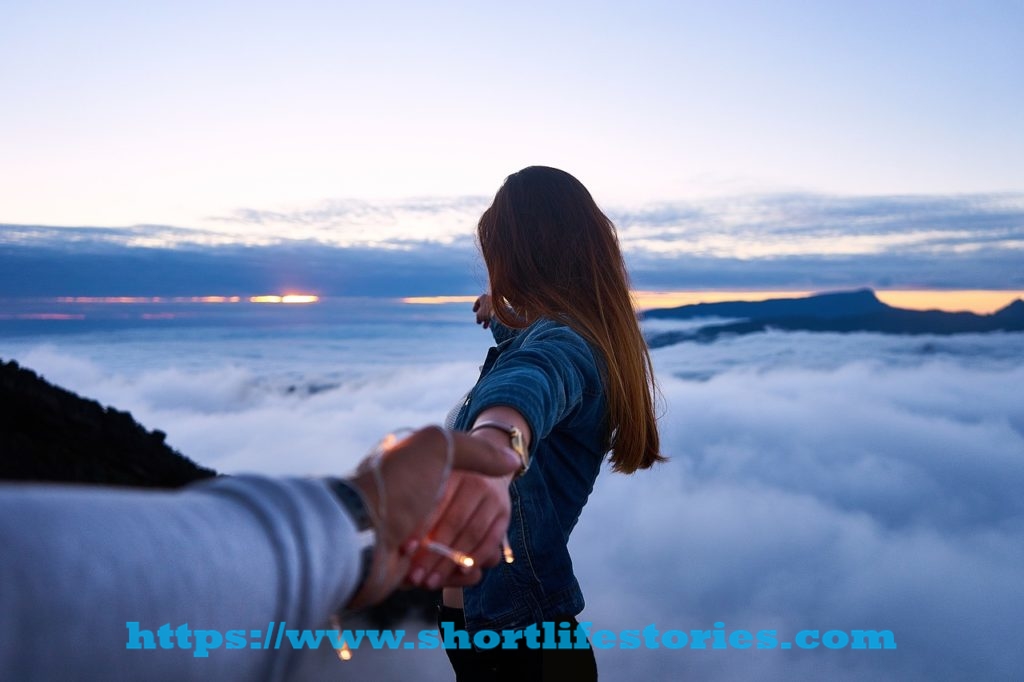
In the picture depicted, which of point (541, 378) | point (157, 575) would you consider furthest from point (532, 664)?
point (157, 575)

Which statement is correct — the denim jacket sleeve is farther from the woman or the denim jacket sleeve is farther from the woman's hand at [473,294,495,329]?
the woman's hand at [473,294,495,329]

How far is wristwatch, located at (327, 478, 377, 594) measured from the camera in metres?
0.91

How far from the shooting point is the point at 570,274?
7.50 ft

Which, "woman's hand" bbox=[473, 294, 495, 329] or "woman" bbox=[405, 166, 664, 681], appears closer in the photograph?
"woman" bbox=[405, 166, 664, 681]

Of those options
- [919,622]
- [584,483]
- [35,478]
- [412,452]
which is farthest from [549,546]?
[919,622]

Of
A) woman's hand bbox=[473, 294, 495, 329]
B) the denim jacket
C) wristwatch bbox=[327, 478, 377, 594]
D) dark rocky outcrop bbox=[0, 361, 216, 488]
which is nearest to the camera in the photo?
wristwatch bbox=[327, 478, 377, 594]

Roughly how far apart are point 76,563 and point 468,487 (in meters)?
0.76

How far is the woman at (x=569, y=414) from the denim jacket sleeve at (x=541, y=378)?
5 centimetres

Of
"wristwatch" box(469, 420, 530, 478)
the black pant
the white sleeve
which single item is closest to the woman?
the black pant

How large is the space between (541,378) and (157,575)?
113 centimetres

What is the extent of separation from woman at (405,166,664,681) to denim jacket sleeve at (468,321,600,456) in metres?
0.05

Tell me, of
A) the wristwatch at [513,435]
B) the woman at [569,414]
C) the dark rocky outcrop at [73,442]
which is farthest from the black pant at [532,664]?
the dark rocky outcrop at [73,442]

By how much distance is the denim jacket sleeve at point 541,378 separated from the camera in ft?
5.02

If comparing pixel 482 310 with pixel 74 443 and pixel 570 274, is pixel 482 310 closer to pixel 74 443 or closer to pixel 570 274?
pixel 570 274
